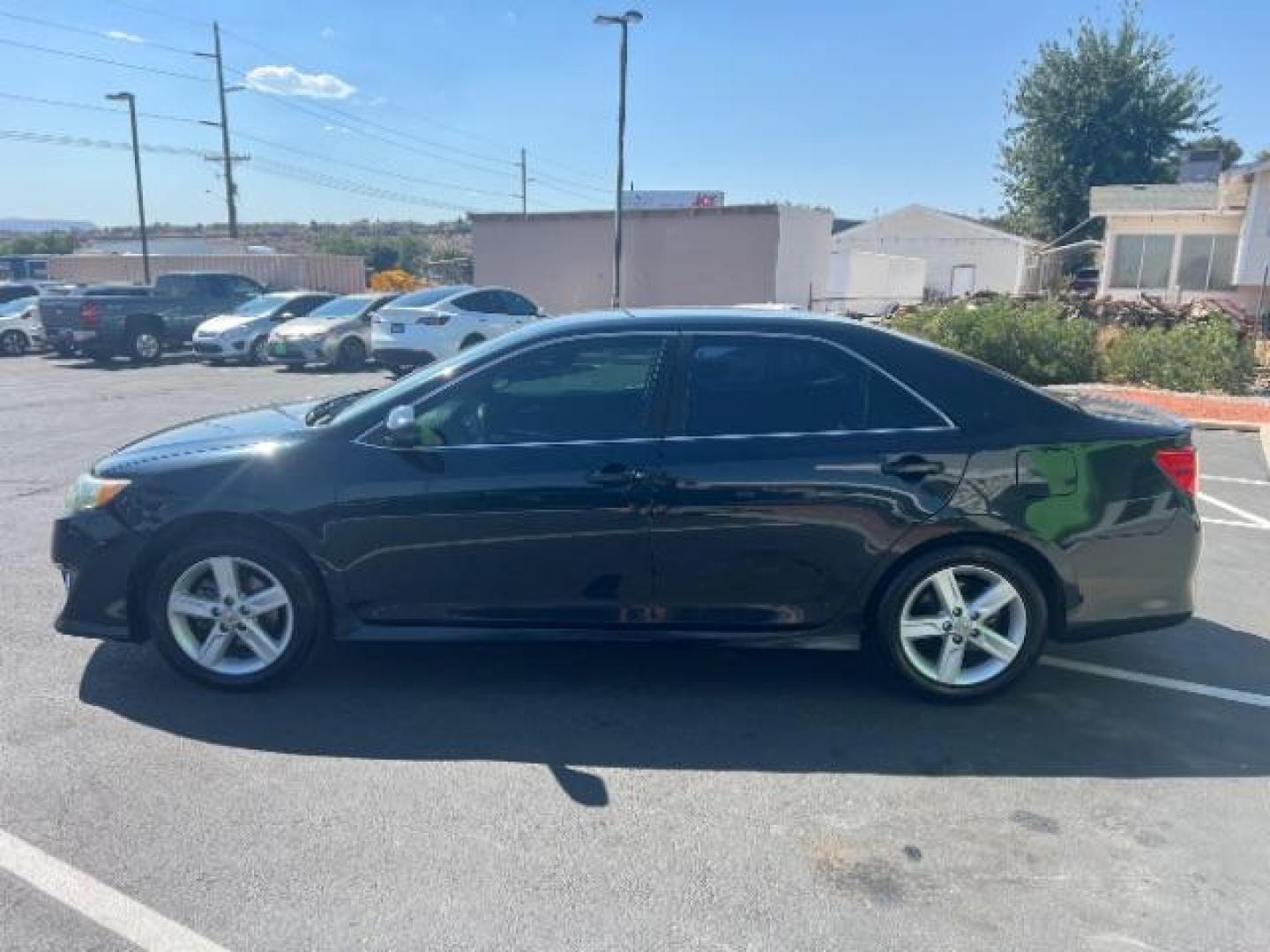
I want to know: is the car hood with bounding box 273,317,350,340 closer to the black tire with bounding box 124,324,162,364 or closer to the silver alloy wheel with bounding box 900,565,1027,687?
the black tire with bounding box 124,324,162,364

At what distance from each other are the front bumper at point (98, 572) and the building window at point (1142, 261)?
101 ft

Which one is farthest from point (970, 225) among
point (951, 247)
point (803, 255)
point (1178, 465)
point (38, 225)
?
point (38, 225)

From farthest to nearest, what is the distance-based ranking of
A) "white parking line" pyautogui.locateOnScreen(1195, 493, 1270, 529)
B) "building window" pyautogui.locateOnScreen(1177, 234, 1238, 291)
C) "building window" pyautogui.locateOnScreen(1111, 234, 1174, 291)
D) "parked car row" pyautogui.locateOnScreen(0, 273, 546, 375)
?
"building window" pyautogui.locateOnScreen(1111, 234, 1174, 291), "building window" pyautogui.locateOnScreen(1177, 234, 1238, 291), "parked car row" pyautogui.locateOnScreen(0, 273, 546, 375), "white parking line" pyautogui.locateOnScreen(1195, 493, 1270, 529)

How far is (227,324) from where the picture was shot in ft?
65.8

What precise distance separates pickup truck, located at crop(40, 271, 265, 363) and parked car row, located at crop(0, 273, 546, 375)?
0.02 metres

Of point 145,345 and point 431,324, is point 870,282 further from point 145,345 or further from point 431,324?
point 145,345

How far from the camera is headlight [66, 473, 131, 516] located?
3.96m

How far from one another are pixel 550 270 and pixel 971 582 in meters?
26.9

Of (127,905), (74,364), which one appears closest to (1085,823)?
(127,905)

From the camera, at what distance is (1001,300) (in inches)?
632

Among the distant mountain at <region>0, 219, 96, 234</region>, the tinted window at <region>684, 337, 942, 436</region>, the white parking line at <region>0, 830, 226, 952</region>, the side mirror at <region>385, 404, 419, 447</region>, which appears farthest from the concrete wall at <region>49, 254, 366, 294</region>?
the distant mountain at <region>0, 219, 96, 234</region>

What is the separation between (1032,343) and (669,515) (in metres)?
12.6

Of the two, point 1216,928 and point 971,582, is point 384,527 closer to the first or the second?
point 971,582

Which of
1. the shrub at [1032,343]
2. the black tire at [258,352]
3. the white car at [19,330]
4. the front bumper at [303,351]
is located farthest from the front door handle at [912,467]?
the white car at [19,330]
